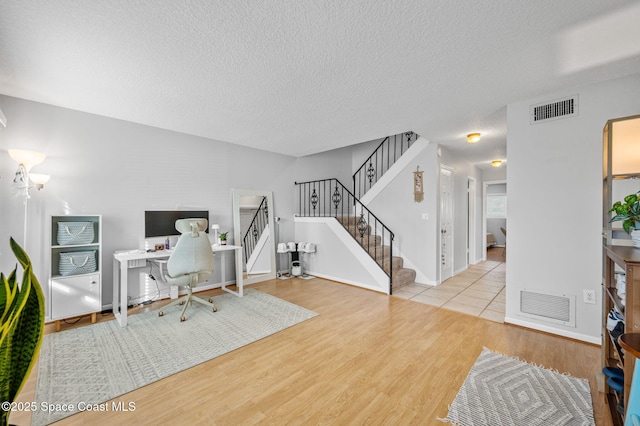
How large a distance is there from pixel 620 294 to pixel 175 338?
366cm

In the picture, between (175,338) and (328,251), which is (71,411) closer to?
(175,338)

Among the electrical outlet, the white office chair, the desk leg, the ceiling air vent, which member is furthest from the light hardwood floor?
the ceiling air vent

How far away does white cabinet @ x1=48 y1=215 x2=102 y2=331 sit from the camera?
293 cm

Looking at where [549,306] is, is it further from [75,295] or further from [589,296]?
[75,295]

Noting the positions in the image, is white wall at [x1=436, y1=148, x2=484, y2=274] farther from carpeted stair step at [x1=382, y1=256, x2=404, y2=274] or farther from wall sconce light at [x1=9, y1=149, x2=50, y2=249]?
wall sconce light at [x1=9, y1=149, x2=50, y2=249]

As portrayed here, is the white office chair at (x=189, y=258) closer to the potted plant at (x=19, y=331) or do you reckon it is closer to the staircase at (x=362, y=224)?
the potted plant at (x=19, y=331)

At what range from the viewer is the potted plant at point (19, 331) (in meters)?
0.86

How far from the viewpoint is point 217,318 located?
10.7ft

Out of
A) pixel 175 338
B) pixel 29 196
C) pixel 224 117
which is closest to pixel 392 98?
pixel 224 117

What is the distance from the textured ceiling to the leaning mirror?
6.19ft

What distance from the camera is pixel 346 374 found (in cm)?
212

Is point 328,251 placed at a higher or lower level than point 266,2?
lower

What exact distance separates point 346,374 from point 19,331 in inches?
77.3

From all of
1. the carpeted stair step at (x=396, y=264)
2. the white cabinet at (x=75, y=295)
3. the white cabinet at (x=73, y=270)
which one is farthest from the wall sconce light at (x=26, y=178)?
the carpeted stair step at (x=396, y=264)
